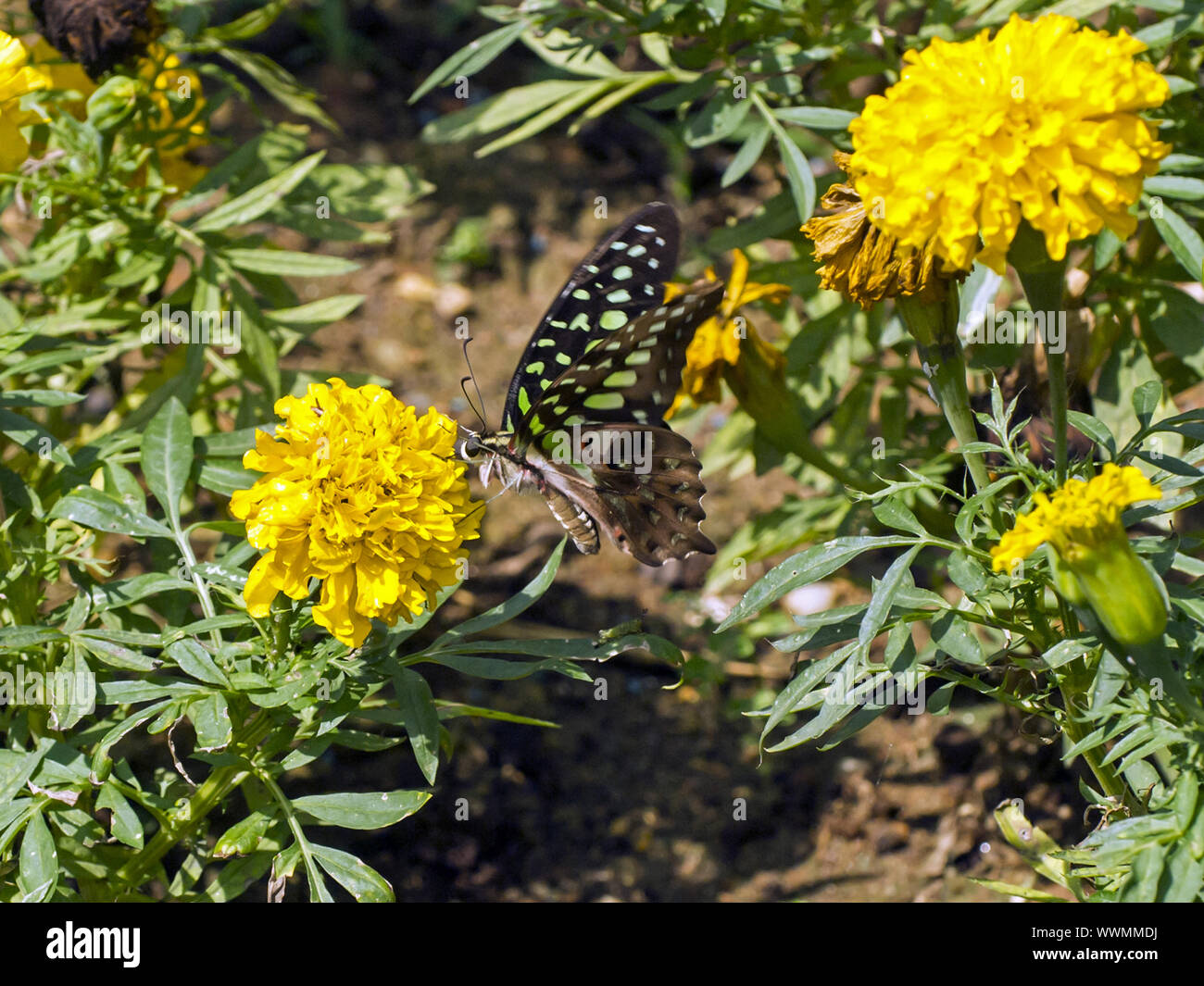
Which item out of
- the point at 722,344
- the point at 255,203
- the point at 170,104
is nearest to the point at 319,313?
the point at 255,203

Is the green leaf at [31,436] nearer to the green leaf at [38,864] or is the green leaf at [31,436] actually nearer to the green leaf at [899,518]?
the green leaf at [38,864]

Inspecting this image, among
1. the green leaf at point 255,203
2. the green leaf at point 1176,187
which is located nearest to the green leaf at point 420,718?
the green leaf at point 255,203

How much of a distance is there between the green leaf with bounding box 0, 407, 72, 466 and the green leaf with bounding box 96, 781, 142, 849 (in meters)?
0.51

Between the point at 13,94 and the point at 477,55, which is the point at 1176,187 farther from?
the point at 13,94

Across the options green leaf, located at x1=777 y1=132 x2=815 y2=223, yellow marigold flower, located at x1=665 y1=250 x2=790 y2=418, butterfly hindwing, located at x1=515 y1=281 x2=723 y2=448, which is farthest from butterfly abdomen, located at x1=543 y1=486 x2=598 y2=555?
green leaf, located at x1=777 y1=132 x2=815 y2=223

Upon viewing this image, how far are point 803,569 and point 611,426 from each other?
0.55m

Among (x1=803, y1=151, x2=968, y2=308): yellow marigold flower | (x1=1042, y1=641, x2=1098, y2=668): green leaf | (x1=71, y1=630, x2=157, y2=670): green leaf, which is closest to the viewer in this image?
(x1=1042, y1=641, x2=1098, y2=668): green leaf

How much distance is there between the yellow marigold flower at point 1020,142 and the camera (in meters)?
1.17

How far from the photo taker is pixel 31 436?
168 centimetres

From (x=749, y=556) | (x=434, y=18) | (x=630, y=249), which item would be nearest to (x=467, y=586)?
(x=749, y=556)

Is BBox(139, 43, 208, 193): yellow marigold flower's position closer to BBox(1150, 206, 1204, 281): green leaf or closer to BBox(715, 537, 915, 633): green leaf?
BBox(715, 537, 915, 633): green leaf

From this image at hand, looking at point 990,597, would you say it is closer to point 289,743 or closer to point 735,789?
point 289,743

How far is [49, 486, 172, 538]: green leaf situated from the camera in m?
1.60

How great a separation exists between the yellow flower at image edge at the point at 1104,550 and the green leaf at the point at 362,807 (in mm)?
778
